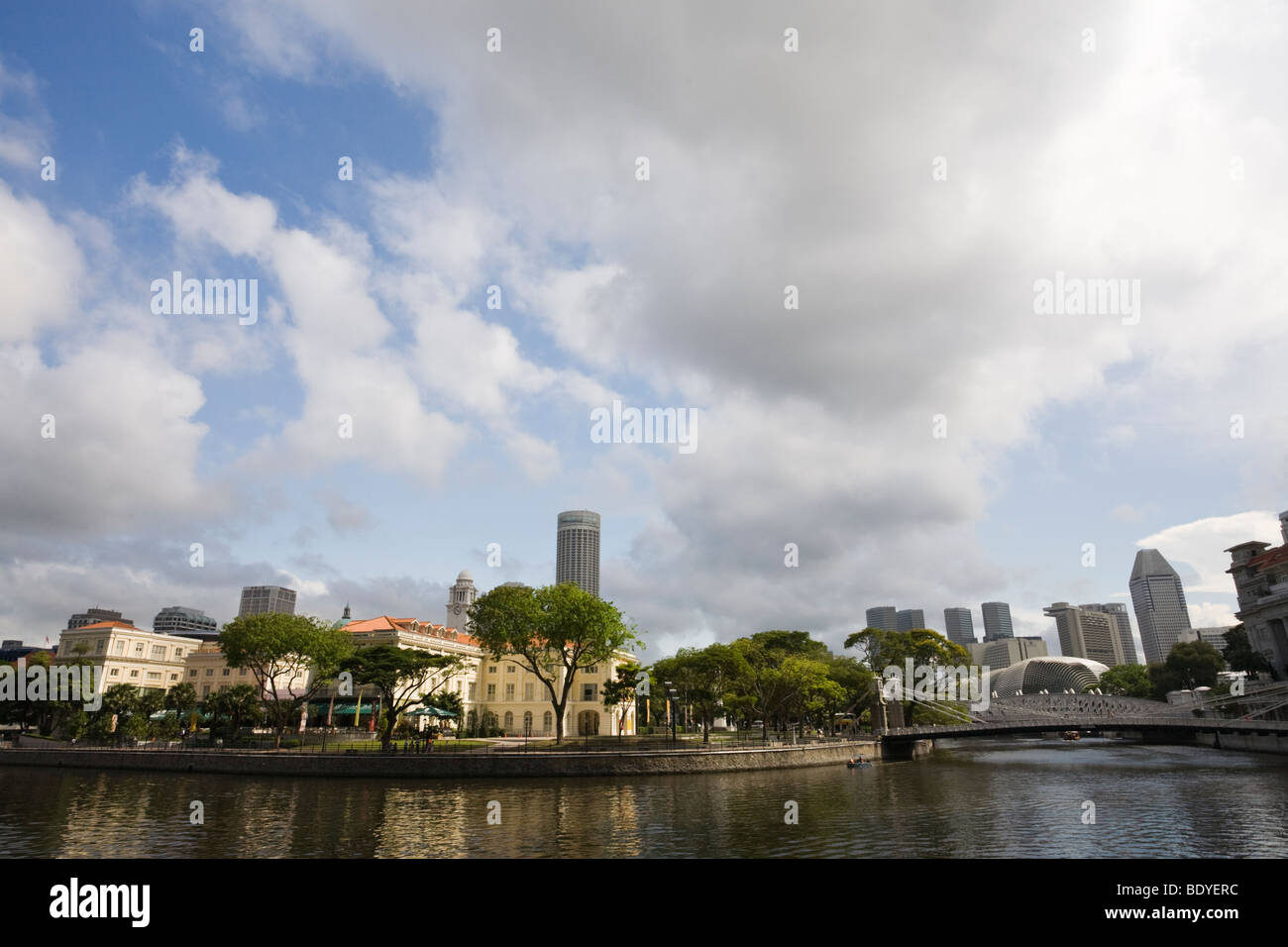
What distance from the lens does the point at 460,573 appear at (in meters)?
190

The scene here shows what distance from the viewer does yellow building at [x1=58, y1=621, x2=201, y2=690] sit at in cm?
11162

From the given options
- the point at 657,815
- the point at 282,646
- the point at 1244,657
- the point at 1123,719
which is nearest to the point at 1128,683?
the point at 1244,657

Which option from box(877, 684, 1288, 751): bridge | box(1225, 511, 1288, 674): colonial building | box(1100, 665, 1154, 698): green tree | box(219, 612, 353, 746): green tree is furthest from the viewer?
box(1100, 665, 1154, 698): green tree

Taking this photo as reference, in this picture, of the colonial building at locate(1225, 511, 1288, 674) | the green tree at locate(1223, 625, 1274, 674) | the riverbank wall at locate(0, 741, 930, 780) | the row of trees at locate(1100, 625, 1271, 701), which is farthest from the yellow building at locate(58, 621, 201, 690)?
the colonial building at locate(1225, 511, 1288, 674)

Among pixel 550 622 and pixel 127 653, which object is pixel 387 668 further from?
pixel 127 653

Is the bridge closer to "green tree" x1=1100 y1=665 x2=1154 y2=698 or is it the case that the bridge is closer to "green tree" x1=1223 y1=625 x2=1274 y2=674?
"green tree" x1=1223 y1=625 x2=1274 y2=674

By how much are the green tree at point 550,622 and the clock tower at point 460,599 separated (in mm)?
106348

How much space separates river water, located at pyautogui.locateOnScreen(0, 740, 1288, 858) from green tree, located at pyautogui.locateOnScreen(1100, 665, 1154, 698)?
101576 millimetres

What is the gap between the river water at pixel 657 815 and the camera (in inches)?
1153

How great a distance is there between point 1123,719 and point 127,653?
142 m

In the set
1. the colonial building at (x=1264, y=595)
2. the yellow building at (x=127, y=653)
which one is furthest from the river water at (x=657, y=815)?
the colonial building at (x=1264, y=595)

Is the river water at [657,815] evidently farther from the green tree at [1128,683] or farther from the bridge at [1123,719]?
the green tree at [1128,683]

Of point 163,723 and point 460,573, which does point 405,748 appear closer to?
point 163,723
